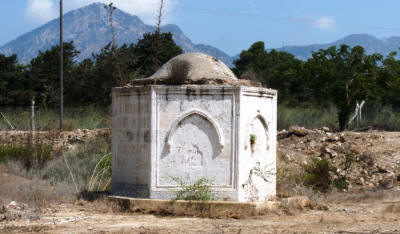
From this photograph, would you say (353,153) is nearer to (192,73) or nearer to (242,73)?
A: (192,73)

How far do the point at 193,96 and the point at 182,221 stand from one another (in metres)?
2.10

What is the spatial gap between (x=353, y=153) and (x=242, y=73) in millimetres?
11215

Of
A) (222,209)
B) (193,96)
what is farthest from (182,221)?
(193,96)

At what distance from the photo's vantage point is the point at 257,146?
385 inches

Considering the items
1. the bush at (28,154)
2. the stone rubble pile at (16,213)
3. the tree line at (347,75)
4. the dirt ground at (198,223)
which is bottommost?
the dirt ground at (198,223)

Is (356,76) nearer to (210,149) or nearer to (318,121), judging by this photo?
(318,121)

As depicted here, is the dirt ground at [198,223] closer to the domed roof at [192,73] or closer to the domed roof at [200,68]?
the domed roof at [192,73]

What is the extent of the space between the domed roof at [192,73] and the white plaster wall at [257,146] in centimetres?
49

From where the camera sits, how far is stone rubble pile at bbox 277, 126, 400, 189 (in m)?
14.8

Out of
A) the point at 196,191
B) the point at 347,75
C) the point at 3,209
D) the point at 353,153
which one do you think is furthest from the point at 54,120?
the point at 196,191

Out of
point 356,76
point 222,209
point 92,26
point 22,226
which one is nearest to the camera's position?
point 22,226

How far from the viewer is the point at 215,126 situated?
9211mm

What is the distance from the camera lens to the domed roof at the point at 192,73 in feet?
31.6

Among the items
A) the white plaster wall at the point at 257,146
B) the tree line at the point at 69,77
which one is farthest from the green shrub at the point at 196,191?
the tree line at the point at 69,77
